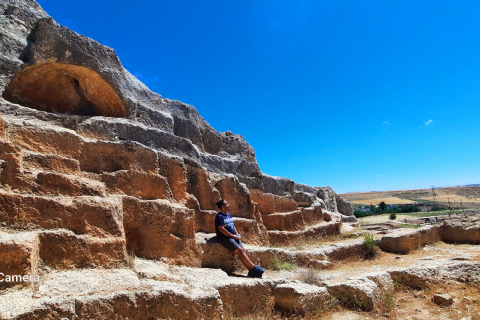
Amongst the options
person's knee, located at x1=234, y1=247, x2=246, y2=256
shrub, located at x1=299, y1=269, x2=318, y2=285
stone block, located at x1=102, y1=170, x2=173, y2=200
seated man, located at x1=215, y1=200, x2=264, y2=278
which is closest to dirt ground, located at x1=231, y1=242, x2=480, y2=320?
shrub, located at x1=299, y1=269, x2=318, y2=285

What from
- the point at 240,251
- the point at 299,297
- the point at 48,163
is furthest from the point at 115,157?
the point at 299,297

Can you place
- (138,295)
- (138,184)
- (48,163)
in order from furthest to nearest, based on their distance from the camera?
(138,184)
(48,163)
(138,295)

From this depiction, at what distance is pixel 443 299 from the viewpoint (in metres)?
5.26

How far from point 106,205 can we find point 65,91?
12.7 ft

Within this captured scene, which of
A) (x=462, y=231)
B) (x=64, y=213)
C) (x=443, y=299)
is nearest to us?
(x=64, y=213)

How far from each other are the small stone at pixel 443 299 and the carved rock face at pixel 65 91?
6953 mm

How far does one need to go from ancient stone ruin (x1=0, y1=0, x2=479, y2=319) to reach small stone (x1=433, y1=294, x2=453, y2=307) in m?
0.78

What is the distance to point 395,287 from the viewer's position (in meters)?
6.06

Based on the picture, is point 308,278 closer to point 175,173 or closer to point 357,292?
point 357,292

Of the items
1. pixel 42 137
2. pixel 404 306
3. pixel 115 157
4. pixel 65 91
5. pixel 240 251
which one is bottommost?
pixel 404 306

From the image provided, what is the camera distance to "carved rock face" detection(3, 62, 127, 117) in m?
6.47

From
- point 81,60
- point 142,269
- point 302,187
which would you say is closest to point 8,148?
point 142,269

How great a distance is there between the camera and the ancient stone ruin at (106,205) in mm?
3568

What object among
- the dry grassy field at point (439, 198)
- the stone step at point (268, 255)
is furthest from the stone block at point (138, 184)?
the dry grassy field at point (439, 198)
